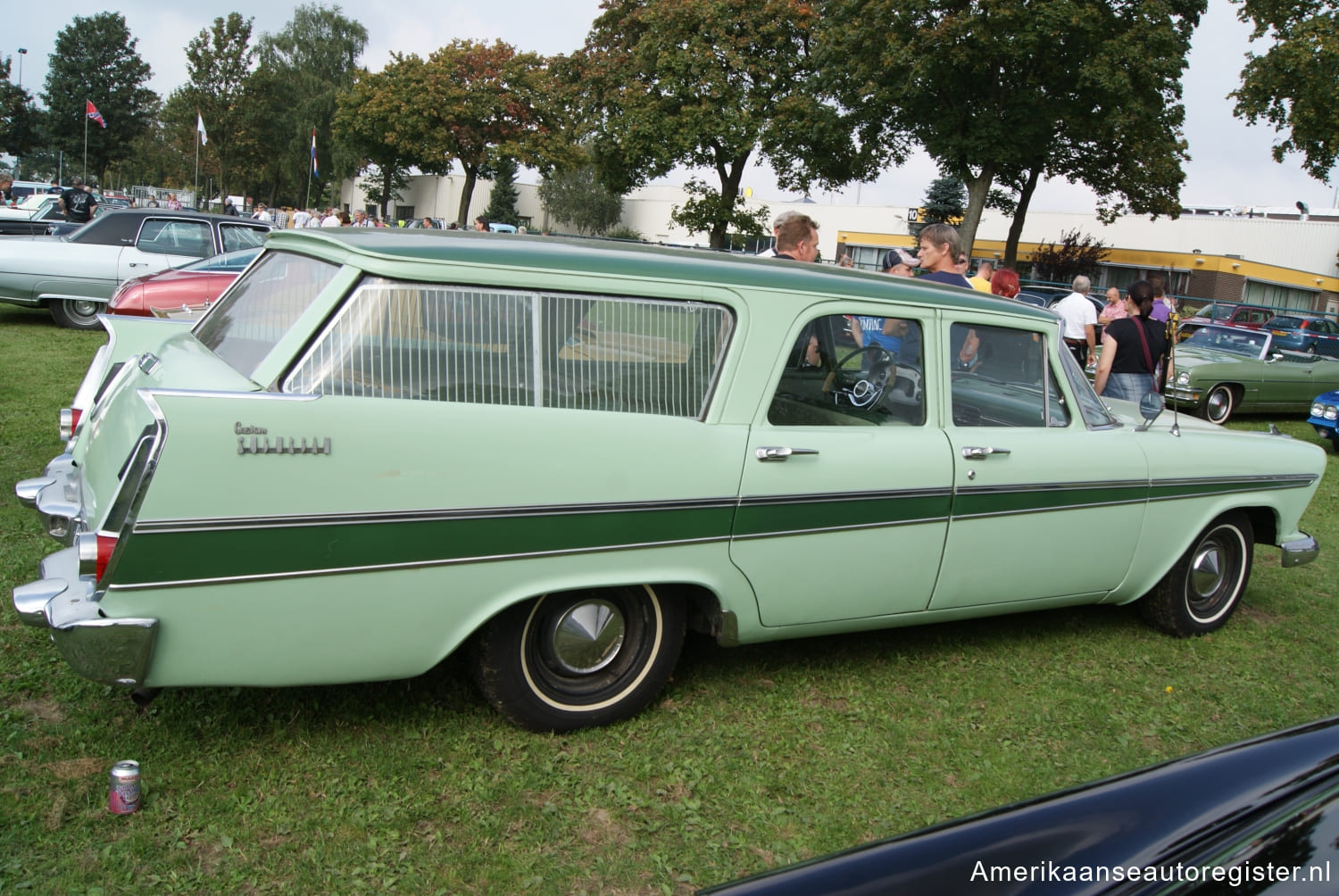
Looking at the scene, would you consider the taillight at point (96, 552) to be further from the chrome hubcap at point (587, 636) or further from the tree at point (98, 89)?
the tree at point (98, 89)

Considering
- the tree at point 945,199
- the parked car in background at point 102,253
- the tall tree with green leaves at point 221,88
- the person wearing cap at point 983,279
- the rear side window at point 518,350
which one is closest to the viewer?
the rear side window at point 518,350

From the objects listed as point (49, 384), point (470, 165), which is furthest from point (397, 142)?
point (49, 384)

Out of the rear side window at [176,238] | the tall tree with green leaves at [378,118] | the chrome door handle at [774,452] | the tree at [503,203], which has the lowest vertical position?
the chrome door handle at [774,452]

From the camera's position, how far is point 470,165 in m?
45.4

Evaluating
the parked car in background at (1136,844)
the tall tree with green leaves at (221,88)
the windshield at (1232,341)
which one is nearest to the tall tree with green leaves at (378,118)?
the tall tree with green leaves at (221,88)

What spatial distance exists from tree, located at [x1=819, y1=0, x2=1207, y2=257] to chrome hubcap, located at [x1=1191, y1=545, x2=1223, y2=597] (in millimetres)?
24226

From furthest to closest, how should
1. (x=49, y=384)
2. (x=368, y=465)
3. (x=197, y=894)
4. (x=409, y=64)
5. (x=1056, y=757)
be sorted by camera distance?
(x=409, y=64)
(x=49, y=384)
(x=1056, y=757)
(x=368, y=465)
(x=197, y=894)

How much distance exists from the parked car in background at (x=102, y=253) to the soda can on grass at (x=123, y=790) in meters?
10.8

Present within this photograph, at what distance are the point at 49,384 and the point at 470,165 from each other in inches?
1523

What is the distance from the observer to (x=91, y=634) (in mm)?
2646

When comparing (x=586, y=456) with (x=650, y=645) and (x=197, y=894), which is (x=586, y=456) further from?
(x=197, y=894)

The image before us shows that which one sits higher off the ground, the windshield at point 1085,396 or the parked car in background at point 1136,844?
the windshield at point 1085,396

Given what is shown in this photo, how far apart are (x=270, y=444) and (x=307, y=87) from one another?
66.7 meters

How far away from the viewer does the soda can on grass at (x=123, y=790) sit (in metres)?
2.84
